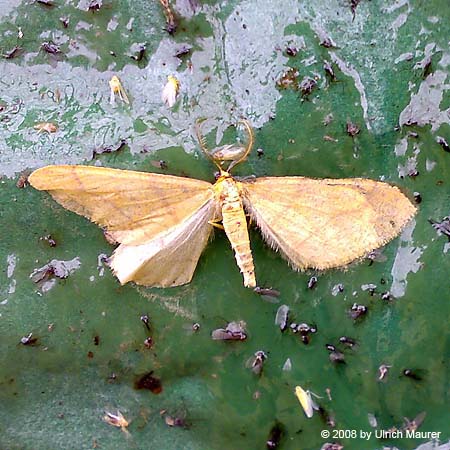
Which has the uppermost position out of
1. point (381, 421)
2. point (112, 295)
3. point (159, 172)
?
point (159, 172)

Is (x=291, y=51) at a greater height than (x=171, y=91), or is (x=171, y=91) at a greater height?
(x=291, y=51)

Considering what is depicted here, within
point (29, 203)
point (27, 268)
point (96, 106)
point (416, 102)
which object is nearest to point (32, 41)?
point (96, 106)

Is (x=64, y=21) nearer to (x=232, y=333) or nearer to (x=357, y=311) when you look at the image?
(x=232, y=333)

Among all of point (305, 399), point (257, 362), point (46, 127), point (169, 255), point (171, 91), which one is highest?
point (171, 91)

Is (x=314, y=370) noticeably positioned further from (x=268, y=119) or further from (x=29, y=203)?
(x=29, y=203)

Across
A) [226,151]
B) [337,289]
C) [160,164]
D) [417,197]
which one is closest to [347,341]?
[337,289]

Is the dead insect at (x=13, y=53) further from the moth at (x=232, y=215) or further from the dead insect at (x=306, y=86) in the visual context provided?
the dead insect at (x=306, y=86)

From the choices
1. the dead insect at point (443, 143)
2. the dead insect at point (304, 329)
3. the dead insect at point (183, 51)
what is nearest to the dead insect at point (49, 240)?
the dead insect at point (183, 51)

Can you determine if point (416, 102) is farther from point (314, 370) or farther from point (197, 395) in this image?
point (197, 395)

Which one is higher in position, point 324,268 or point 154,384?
point 324,268
